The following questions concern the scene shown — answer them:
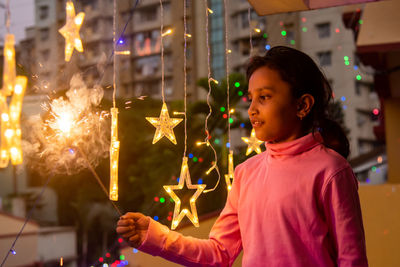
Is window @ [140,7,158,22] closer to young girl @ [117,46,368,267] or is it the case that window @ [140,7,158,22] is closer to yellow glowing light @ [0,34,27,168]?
young girl @ [117,46,368,267]

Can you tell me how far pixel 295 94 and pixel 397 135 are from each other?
449 centimetres

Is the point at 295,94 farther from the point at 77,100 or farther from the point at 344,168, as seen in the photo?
the point at 77,100

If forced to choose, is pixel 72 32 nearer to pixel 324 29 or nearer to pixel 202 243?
pixel 202 243

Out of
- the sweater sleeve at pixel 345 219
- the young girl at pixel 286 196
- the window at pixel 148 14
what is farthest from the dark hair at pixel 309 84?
the window at pixel 148 14

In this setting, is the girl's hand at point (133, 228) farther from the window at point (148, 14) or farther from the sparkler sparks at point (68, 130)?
the window at point (148, 14)

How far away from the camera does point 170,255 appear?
129 cm

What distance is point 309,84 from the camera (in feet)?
4.19

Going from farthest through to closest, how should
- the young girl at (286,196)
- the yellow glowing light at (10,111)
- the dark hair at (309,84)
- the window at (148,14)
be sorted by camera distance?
the window at (148,14), the dark hair at (309,84), the young girl at (286,196), the yellow glowing light at (10,111)

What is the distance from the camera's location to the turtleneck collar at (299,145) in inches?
48.6

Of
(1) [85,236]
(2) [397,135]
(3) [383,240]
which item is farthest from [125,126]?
(3) [383,240]

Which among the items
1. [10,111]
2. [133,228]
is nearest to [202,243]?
[133,228]

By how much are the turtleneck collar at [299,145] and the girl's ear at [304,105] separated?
6 centimetres

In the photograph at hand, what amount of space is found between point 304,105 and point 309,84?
65 mm

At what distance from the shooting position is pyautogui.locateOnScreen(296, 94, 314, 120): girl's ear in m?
1.26
